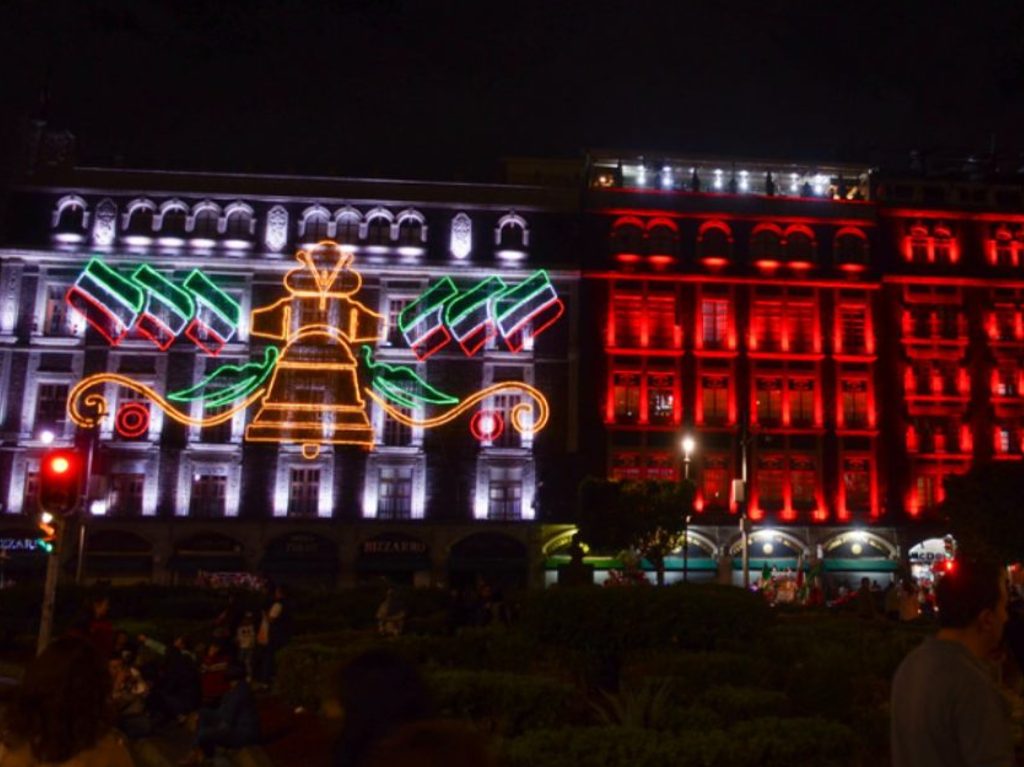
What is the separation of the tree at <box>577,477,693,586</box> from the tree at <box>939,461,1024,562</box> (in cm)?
1003

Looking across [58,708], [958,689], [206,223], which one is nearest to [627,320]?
[206,223]

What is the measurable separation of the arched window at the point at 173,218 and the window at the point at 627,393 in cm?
Result: 1940

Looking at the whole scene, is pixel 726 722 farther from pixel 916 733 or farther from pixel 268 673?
pixel 268 673

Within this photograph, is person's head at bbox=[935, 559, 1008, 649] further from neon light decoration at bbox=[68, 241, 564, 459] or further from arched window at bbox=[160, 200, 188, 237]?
arched window at bbox=[160, 200, 188, 237]

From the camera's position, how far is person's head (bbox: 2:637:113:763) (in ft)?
13.6

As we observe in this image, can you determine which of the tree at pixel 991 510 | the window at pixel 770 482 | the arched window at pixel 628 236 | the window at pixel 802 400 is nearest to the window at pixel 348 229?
the arched window at pixel 628 236

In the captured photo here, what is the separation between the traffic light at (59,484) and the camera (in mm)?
11633

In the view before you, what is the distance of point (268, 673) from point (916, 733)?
15400mm

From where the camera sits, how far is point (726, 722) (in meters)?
9.48

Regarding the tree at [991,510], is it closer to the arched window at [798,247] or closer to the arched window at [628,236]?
the arched window at [798,247]

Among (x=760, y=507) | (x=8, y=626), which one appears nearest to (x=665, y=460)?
(x=760, y=507)

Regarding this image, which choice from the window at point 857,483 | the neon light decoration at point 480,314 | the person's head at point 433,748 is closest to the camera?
the person's head at point 433,748

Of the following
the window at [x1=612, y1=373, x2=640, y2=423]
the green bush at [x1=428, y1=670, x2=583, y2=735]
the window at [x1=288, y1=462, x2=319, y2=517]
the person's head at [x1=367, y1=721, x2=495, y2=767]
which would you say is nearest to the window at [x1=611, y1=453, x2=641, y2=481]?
the window at [x1=612, y1=373, x2=640, y2=423]

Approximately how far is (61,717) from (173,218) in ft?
143
